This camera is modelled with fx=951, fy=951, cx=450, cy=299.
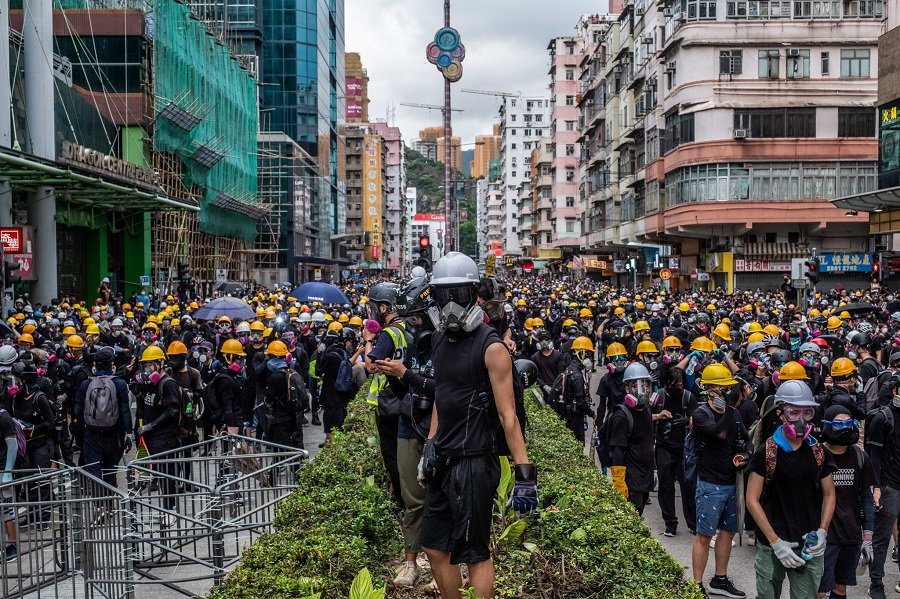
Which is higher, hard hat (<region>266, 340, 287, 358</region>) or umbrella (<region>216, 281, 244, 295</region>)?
umbrella (<region>216, 281, 244, 295</region>)

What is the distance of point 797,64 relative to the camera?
42.9 m

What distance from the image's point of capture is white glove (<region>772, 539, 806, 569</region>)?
5711 millimetres

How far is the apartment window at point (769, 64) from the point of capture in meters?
42.9

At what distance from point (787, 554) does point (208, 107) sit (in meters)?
49.1

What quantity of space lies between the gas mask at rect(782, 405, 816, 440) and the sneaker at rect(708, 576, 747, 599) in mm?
2225

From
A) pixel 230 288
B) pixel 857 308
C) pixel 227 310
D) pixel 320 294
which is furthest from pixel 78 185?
pixel 857 308

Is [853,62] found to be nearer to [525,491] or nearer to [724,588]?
[724,588]

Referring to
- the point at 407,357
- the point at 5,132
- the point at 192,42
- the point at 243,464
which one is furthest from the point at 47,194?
the point at 407,357

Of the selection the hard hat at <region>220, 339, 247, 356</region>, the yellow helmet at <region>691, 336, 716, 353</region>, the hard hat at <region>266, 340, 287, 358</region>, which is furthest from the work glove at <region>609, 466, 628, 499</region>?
the hard hat at <region>220, 339, 247, 356</region>

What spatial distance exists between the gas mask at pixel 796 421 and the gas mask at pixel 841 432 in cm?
73

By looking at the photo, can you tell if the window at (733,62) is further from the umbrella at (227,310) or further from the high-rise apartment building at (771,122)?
the umbrella at (227,310)

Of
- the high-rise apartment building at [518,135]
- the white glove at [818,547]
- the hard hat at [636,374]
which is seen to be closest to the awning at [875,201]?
the hard hat at [636,374]

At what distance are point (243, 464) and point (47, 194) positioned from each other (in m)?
25.8

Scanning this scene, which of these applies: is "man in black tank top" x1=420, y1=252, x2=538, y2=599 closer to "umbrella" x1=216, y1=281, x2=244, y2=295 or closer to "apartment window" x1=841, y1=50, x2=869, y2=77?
"umbrella" x1=216, y1=281, x2=244, y2=295
